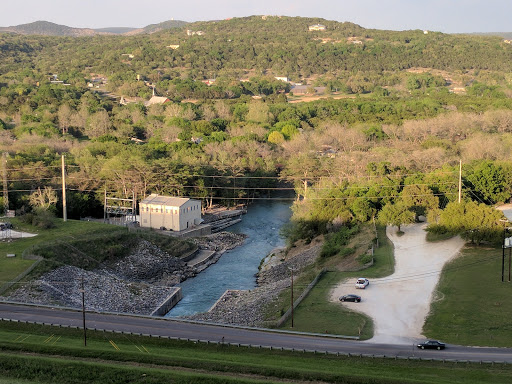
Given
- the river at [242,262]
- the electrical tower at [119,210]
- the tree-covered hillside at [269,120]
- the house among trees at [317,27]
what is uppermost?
the house among trees at [317,27]

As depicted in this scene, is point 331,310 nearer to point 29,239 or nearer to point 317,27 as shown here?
point 29,239

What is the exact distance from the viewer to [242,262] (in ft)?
134

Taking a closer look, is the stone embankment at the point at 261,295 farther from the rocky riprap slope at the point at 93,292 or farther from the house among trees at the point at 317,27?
the house among trees at the point at 317,27

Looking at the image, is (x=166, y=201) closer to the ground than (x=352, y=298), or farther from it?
farther from it

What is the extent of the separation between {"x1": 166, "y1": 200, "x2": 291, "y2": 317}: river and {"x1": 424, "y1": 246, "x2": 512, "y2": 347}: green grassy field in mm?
10882

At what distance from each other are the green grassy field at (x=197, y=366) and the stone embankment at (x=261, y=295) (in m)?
4.41

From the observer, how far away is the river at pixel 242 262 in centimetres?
3331

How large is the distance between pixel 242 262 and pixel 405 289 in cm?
1450

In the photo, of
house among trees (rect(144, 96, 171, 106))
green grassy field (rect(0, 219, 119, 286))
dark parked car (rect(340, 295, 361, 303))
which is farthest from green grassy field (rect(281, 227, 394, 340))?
house among trees (rect(144, 96, 171, 106))

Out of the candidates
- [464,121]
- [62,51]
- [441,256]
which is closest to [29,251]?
[441,256]

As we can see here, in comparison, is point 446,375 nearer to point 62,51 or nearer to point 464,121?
point 464,121

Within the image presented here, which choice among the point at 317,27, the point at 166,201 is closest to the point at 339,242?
the point at 166,201

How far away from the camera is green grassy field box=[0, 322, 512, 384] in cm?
1889

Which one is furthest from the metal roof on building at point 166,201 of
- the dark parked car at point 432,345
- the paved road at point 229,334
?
the dark parked car at point 432,345
